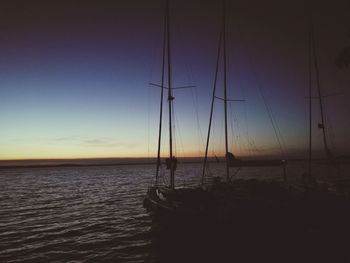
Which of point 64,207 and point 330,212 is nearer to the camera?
point 330,212

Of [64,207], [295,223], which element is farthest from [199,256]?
[64,207]

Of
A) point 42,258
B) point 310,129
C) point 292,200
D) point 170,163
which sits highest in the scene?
point 310,129

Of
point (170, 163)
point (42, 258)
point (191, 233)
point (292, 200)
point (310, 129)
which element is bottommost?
point (42, 258)

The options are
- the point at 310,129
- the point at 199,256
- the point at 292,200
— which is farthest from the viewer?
the point at 310,129

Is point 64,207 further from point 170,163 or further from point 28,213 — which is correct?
point 170,163

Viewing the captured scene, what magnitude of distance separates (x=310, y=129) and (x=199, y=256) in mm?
26314

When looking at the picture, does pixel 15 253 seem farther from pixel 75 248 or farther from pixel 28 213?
pixel 28 213

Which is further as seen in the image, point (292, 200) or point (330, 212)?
point (292, 200)

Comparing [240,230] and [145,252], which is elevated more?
[240,230]

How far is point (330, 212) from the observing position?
24844mm

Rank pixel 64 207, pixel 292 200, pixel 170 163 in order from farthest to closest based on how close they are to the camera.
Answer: pixel 64 207, pixel 170 163, pixel 292 200

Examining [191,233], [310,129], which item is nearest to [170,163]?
[191,233]

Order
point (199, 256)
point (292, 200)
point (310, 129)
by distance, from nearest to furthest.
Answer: point (199, 256), point (292, 200), point (310, 129)

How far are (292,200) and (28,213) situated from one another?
3149cm
